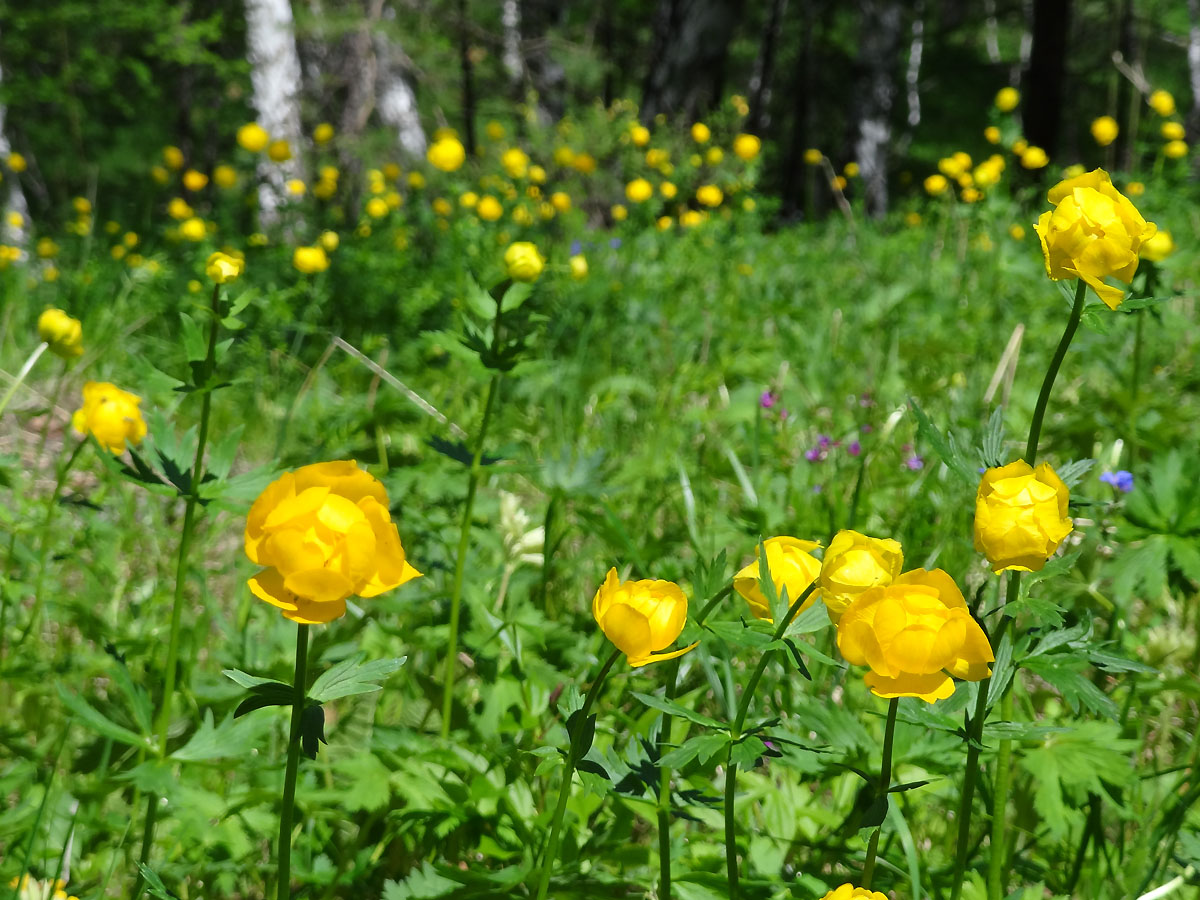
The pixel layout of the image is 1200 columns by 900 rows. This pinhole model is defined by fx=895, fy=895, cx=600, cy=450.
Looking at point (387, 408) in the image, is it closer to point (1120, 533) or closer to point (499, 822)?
point (499, 822)

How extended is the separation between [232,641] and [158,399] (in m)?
1.39

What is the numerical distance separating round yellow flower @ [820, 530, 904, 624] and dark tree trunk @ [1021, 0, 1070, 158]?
824 centimetres

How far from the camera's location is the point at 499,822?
94cm

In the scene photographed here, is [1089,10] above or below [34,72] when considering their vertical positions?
above

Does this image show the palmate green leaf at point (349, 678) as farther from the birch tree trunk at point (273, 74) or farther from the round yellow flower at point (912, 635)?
the birch tree trunk at point (273, 74)

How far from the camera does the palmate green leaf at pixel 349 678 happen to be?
1.84 ft

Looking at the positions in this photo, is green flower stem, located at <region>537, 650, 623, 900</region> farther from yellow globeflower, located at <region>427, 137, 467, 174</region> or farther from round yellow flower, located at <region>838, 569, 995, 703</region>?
yellow globeflower, located at <region>427, 137, 467, 174</region>

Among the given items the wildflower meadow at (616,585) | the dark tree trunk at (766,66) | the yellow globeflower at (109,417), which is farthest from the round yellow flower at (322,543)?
the dark tree trunk at (766,66)

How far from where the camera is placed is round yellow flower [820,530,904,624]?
1.78ft

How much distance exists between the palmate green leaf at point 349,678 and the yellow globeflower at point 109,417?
60 centimetres

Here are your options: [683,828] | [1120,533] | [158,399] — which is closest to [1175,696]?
[1120,533]

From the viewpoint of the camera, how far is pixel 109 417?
106cm

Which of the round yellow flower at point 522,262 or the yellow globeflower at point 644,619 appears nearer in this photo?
the yellow globeflower at point 644,619

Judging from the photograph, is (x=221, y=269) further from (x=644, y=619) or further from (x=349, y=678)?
(x=644, y=619)
